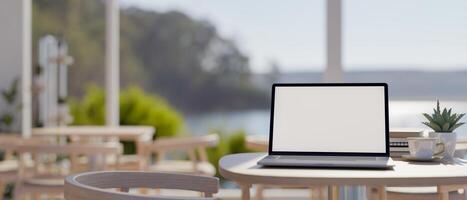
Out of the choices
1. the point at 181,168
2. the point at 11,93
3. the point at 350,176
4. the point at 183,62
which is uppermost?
the point at 183,62

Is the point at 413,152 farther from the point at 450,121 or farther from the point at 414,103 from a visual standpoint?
the point at 414,103

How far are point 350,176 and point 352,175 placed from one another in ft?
0.08

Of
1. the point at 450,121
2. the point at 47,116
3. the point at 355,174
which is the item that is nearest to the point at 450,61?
the point at 47,116

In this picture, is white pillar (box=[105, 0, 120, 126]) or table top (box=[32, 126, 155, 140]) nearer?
table top (box=[32, 126, 155, 140])

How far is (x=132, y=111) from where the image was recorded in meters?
7.41

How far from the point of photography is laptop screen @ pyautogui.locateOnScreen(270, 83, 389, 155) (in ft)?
8.02

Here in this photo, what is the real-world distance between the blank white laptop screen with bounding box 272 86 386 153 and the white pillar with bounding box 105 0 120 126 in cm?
439

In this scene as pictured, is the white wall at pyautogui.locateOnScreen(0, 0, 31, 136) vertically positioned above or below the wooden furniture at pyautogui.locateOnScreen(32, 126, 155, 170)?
above

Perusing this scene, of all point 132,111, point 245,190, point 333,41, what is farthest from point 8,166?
point 245,190

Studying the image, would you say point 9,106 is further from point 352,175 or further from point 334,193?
point 352,175

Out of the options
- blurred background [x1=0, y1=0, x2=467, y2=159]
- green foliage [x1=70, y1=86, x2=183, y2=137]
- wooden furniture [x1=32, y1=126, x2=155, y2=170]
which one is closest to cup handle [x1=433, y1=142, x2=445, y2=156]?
wooden furniture [x1=32, y1=126, x2=155, y2=170]

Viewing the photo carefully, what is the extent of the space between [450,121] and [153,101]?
204 inches

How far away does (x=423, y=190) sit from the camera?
140 inches

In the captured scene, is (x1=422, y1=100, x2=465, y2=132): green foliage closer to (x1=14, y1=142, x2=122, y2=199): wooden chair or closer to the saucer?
the saucer
